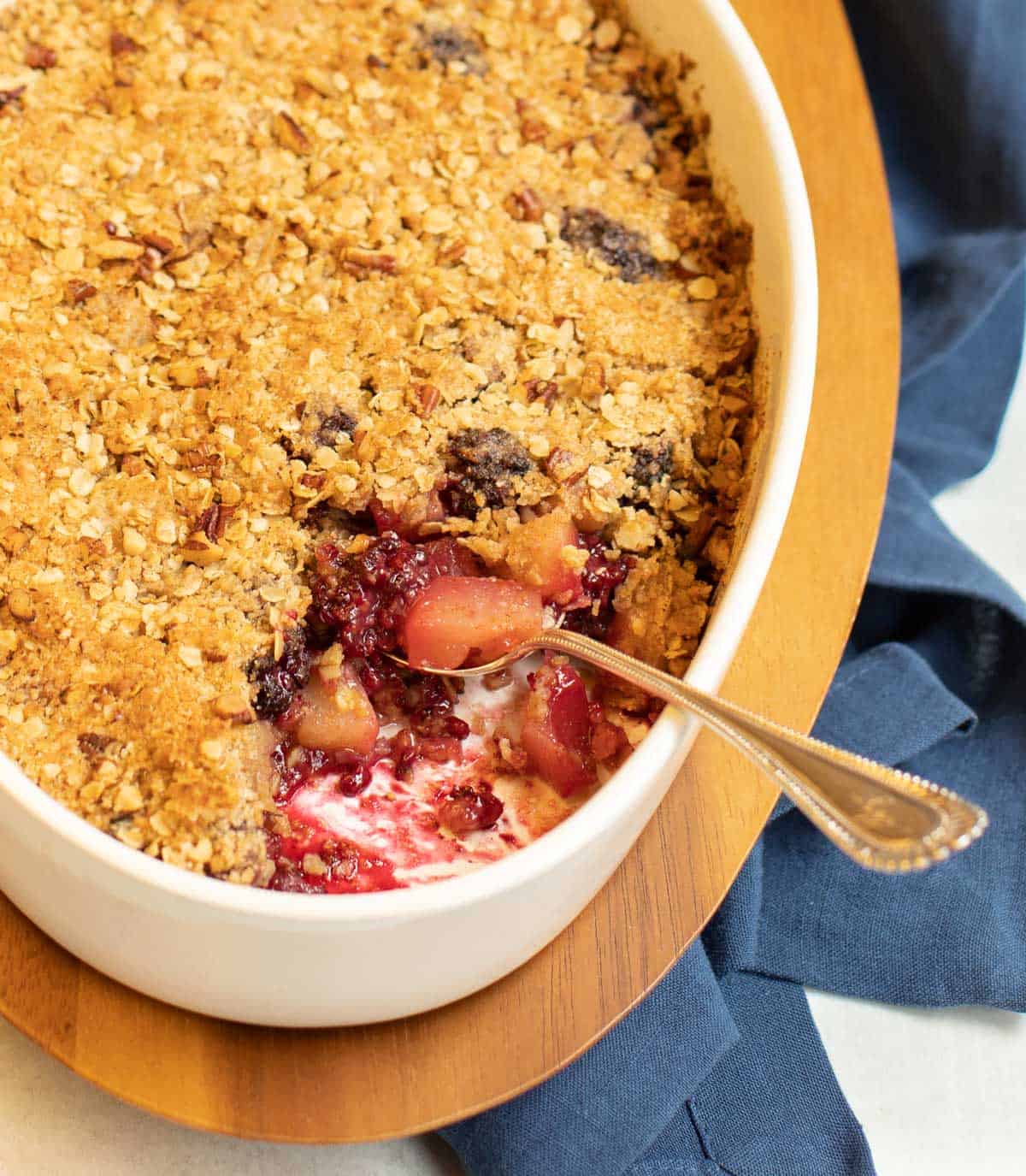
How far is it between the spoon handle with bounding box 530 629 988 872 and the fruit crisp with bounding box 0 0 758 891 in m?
0.22

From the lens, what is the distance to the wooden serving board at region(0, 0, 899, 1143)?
54.6 inches

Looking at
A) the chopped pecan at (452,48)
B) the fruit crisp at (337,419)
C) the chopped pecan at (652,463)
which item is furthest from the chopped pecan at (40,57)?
the chopped pecan at (652,463)

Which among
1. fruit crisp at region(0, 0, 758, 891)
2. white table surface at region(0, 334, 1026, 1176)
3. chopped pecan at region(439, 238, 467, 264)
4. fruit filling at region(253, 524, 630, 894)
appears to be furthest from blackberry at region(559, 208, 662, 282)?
white table surface at region(0, 334, 1026, 1176)

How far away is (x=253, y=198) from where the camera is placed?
1663mm

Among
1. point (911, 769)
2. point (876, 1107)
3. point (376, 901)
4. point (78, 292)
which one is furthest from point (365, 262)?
point (876, 1107)

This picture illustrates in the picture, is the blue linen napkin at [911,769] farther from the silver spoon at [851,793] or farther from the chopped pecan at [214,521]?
the chopped pecan at [214,521]

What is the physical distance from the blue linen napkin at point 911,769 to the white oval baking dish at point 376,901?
292 millimetres

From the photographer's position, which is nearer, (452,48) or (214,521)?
(214,521)

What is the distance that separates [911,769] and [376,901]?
1009 mm

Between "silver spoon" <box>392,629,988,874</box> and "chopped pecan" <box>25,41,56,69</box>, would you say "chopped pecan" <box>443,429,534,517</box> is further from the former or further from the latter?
"chopped pecan" <box>25,41,56,69</box>

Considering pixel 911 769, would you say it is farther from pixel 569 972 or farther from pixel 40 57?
pixel 40 57

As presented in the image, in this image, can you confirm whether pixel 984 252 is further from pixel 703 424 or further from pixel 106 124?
pixel 106 124

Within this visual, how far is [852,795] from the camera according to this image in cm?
119

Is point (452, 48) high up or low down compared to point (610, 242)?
up
